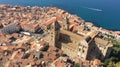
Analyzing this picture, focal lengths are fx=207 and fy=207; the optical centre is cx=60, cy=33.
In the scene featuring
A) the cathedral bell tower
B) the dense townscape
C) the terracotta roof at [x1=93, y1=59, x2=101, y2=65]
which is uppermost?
the cathedral bell tower

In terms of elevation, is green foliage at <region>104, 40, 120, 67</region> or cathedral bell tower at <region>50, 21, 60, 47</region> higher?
cathedral bell tower at <region>50, 21, 60, 47</region>

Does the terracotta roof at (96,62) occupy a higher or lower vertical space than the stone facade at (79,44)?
lower

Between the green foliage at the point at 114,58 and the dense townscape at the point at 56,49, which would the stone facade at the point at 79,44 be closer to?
the dense townscape at the point at 56,49

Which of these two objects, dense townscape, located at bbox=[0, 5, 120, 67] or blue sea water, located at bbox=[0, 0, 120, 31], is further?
blue sea water, located at bbox=[0, 0, 120, 31]

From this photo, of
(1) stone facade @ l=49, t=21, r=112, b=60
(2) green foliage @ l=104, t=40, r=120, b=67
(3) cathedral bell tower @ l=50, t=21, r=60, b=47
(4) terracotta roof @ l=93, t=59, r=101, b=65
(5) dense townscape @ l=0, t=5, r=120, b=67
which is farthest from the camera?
(3) cathedral bell tower @ l=50, t=21, r=60, b=47

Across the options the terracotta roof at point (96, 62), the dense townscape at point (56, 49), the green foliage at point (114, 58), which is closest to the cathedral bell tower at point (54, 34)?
the dense townscape at point (56, 49)

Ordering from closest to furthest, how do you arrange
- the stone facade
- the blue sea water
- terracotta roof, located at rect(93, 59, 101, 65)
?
1. terracotta roof, located at rect(93, 59, 101, 65)
2. the stone facade
3. the blue sea water

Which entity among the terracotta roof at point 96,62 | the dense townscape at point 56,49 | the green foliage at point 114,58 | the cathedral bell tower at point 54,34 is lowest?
the green foliage at point 114,58

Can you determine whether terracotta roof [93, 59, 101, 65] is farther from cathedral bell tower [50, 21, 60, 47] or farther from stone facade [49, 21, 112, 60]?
cathedral bell tower [50, 21, 60, 47]

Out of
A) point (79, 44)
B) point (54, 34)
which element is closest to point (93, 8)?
point (54, 34)

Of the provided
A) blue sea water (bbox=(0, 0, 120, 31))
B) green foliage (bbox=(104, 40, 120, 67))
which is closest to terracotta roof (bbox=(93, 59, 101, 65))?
green foliage (bbox=(104, 40, 120, 67))
